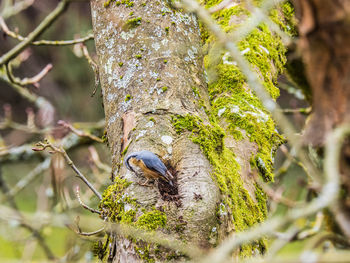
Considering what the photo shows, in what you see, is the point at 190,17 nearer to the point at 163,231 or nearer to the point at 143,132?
the point at 143,132

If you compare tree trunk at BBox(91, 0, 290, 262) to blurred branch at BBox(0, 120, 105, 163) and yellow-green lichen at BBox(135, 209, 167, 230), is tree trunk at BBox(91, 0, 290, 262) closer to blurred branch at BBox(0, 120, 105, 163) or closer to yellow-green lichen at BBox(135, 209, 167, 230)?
yellow-green lichen at BBox(135, 209, 167, 230)

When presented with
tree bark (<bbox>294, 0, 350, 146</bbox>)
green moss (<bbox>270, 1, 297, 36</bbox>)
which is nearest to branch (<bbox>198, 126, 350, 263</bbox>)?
tree bark (<bbox>294, 0, 350, 146</bbox>)

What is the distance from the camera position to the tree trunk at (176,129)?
4.33 feet

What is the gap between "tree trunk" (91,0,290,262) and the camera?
4.33 ft

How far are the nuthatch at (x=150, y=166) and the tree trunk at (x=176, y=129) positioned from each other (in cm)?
3

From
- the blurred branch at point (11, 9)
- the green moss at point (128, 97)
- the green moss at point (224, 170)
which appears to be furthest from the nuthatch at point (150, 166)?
the blurred branch at point (11, 9)

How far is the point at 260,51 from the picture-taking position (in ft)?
6.59

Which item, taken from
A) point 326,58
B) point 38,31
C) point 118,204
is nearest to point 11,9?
point 38,31

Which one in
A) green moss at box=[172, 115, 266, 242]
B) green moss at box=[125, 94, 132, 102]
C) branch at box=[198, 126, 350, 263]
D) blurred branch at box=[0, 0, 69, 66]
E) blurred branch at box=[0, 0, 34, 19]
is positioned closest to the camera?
branch at box=[198, 126, 350, 263]

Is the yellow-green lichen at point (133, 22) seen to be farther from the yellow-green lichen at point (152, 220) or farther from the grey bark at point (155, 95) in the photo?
the yellow-green lichen at point (152, 220)

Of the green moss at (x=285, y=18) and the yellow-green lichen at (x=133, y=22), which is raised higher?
the green moss at (x=285, y=18)

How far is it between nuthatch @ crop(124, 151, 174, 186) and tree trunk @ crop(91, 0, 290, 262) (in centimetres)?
3

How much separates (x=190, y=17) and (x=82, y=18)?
624cm

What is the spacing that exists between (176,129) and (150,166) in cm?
20
